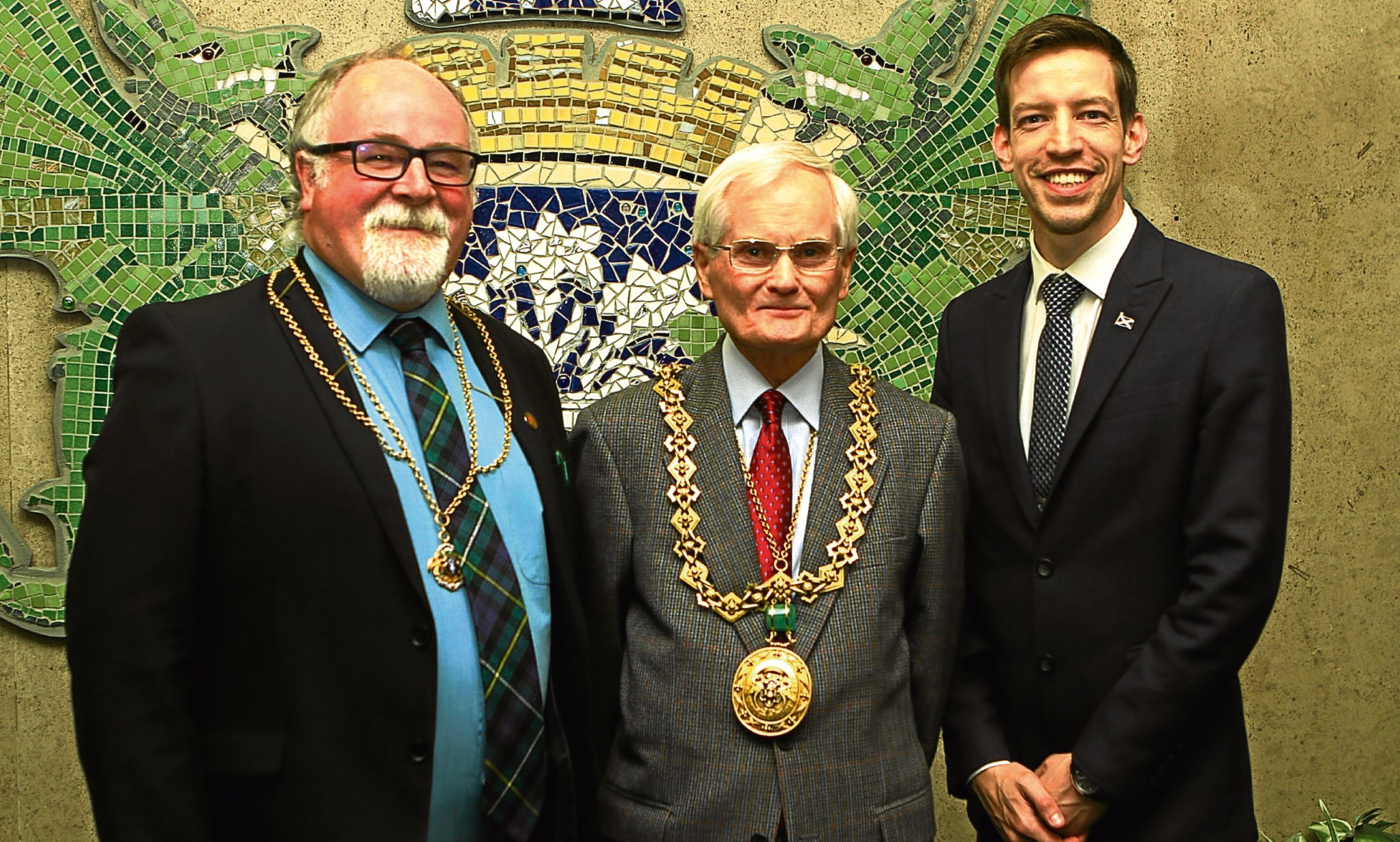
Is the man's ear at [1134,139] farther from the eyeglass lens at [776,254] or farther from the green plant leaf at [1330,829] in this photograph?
the green plant leaf at [1330,829]

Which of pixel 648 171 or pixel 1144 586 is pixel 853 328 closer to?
pixel 648 171

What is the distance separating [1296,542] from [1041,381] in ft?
4.70

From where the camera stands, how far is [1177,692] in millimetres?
1854

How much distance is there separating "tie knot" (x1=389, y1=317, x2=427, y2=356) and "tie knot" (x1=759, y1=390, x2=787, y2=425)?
513 mm

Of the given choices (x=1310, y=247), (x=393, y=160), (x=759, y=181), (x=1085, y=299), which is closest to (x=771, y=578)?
(x=759, y=181)

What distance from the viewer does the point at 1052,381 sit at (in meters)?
2.02

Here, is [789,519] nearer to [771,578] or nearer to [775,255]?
Result: [771,578]

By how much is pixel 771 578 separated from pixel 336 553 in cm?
61

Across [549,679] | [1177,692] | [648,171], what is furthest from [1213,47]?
[549,679]

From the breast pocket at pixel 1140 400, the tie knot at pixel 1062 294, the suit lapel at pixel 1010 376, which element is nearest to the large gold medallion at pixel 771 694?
the suit lapel at pixel 1010 376

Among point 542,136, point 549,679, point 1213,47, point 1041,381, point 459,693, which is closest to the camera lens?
point 459,693

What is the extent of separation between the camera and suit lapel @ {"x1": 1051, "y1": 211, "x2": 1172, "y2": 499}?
1.94m

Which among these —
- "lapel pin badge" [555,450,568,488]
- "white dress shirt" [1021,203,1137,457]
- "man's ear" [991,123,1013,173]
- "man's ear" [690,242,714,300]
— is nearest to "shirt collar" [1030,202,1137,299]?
"white dress shirt" [1021,203,1137,457]

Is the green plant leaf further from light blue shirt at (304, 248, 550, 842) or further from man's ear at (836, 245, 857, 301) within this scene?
light blue shirt at (304, 248, 550, 842)
